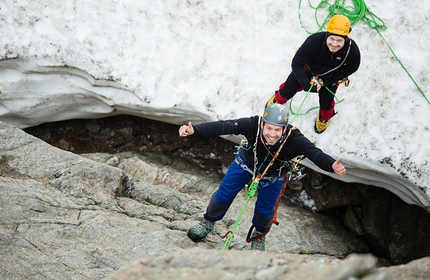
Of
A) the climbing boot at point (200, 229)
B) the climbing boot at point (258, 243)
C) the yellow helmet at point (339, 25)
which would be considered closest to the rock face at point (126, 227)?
the climbing boot at point (200, 229)

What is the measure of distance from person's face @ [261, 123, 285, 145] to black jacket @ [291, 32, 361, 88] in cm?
178

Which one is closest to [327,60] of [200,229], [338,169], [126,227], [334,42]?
[334,42]

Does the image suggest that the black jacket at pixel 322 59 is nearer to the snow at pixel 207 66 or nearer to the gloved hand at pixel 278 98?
the gloved hand at pixel 278 98

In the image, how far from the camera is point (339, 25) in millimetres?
6812

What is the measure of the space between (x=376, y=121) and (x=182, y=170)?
366 cm

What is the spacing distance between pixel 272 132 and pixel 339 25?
2.06 m

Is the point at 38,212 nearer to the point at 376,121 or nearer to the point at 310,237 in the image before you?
the point at 310,237

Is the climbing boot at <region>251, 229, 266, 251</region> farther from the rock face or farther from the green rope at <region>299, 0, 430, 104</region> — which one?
the green rope at <region>299, 0, 430, 104</region>

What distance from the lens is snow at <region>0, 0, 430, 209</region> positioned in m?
8.70

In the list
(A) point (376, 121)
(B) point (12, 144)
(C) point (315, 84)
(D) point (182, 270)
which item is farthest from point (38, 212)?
(A) point (376, 121)

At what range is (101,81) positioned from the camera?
29.2ft

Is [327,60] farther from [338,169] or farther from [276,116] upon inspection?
[338,169]

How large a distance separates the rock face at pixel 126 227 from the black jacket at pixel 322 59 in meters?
2.60

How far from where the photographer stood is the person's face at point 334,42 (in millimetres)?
6902
